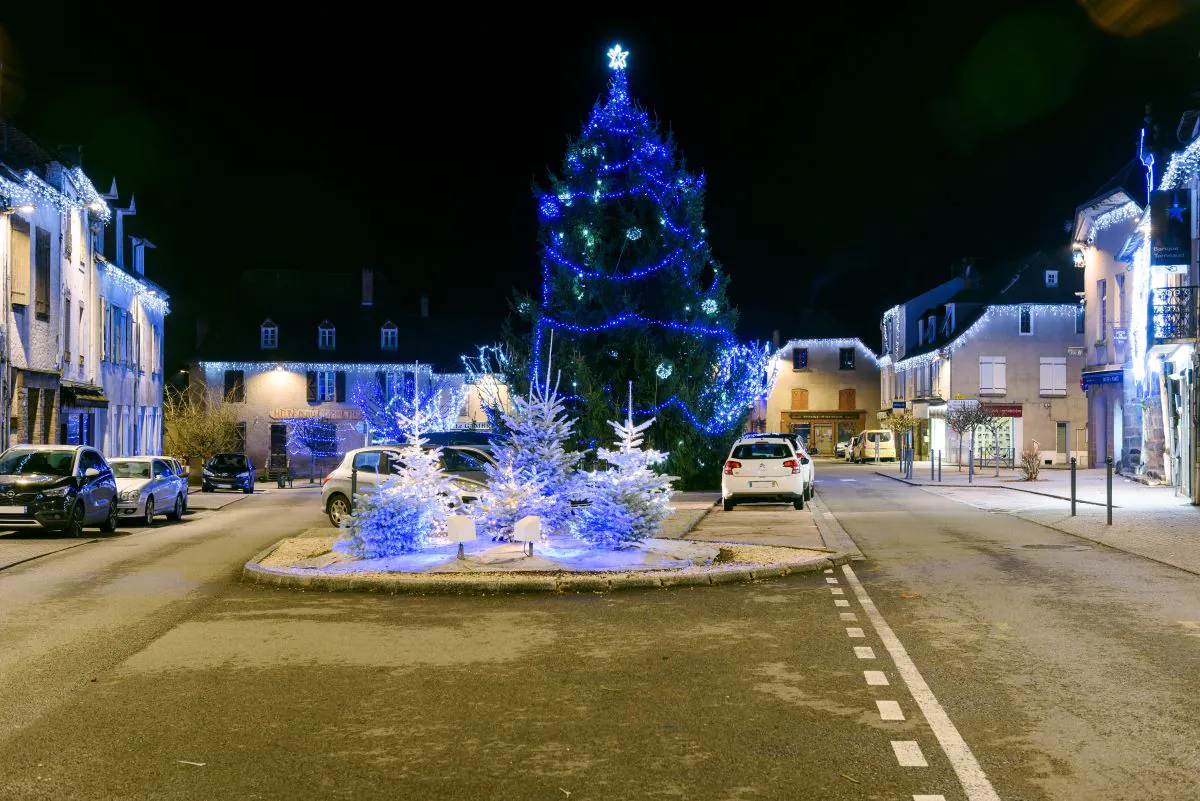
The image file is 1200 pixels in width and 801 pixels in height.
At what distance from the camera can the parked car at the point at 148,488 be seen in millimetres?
23844

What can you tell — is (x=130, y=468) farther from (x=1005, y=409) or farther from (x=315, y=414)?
(x=1005, y=409)

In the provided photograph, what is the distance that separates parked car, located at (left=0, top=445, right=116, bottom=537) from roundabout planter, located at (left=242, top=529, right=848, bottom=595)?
6548 millimetres

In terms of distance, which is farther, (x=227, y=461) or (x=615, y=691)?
(x=227, y=461)

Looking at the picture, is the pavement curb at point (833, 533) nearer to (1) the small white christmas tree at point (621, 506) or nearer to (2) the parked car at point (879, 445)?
(1) the small white christmas tree at point (621, 506)

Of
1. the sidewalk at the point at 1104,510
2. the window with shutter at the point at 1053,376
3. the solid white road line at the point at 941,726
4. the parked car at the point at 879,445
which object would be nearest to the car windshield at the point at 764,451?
the sidewalk at the point at 1104,510

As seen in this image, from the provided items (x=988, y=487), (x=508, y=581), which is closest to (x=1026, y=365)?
(x=988, y=487)

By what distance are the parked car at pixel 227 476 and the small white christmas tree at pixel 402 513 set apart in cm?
2830

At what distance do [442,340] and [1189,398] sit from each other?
48037 millimetres

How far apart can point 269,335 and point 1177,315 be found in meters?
49.9

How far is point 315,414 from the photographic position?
64.2 meters

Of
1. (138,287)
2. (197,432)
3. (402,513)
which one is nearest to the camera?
(402,513)

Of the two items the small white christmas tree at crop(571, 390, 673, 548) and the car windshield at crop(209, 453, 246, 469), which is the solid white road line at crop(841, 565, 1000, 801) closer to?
the small white christmas tree at crop(571, 390, 673, 548)

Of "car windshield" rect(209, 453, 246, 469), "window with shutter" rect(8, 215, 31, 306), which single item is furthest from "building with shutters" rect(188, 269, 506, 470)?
"window with shutter" rect(8, 215, 31, 306)

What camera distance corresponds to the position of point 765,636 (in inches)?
372
